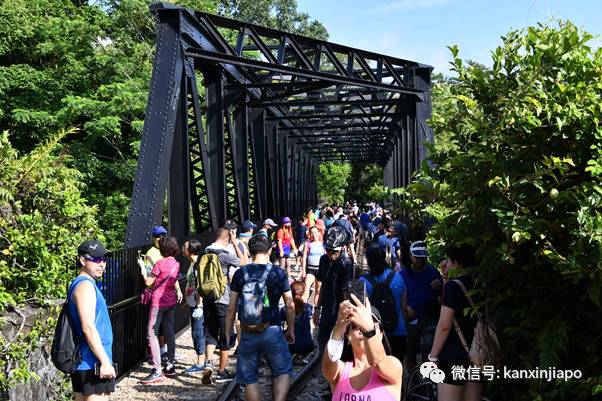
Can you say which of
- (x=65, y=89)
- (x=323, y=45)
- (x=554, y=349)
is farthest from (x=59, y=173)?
(x=65, y=89)

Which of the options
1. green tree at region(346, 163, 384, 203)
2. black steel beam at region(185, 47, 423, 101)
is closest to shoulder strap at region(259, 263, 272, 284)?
black steel beam at region(185, 47, 423, 101)

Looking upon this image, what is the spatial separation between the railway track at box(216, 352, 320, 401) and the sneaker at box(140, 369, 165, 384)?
37.6 inches

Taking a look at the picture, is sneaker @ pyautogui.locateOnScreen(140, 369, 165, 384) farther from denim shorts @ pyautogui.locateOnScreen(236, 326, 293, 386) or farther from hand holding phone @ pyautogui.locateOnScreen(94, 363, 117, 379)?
hand holding phone @ pyautogui.locateOnScreen(94, 363, 117, 379)

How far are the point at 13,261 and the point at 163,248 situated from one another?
186 cm

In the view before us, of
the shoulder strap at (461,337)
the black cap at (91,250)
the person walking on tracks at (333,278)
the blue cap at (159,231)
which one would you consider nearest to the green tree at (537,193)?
the shoulder strap at (461,337)

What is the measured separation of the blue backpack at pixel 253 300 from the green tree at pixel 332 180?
182 feet

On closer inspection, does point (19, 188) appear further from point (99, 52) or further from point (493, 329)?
point (99, 52)

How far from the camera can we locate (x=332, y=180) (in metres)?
62.4

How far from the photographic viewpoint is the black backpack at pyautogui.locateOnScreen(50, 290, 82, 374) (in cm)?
444

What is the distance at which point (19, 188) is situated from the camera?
282 inches

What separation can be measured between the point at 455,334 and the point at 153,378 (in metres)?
4.43

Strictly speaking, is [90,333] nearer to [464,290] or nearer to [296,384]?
[464,290]

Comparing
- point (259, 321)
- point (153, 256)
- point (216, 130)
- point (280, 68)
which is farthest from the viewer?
point (216, 130)

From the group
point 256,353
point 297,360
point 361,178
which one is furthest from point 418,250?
point 361,178
